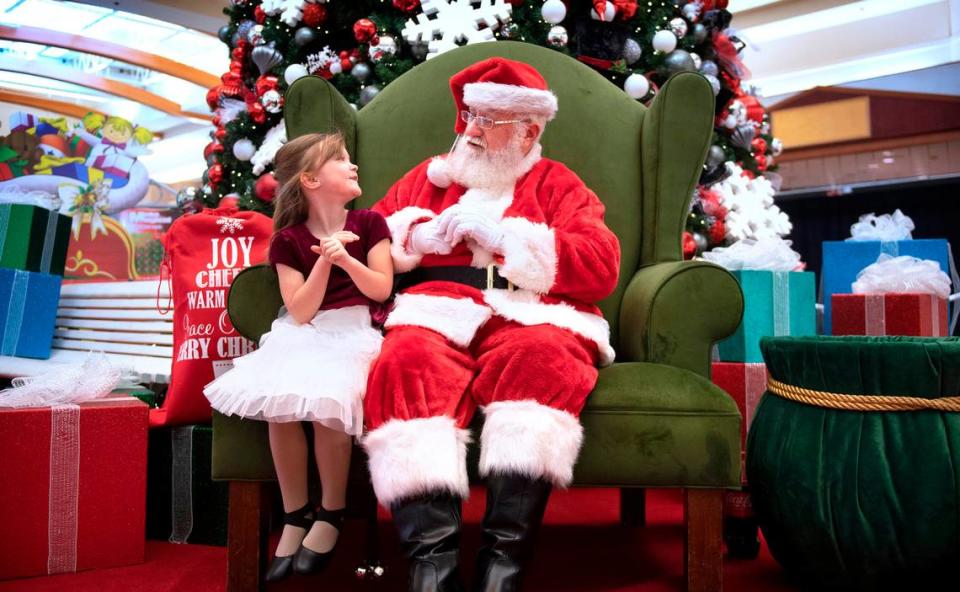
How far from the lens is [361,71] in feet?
10.9

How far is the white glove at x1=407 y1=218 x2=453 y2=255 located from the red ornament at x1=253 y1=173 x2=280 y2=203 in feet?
5.79

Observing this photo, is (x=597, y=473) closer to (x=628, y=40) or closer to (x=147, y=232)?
(x=628, y=40)

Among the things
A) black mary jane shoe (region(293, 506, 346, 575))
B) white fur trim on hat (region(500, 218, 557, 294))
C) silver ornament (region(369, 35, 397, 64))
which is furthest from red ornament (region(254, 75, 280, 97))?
black mary jane shoe (region(293, 506, 346, 575))

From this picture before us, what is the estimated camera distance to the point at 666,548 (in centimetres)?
202

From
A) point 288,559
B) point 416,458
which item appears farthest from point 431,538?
point 288,559

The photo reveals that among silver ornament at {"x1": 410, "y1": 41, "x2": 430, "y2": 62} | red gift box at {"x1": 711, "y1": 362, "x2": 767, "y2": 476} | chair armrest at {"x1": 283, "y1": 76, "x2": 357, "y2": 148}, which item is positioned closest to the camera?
chair armrest at {"x1": 283, "y1": 76, "x2": 357, "y2": 148}

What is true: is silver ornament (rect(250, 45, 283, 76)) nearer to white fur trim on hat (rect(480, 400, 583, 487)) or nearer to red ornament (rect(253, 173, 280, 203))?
red ornament (rect(253, 173, 280, 203))

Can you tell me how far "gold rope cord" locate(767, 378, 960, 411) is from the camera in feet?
4.95

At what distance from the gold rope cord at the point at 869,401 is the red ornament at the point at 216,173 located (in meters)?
3.06

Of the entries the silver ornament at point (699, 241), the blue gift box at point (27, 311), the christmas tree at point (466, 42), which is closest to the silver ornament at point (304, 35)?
the christmas tree at point (466, 42)

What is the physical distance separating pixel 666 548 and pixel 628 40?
7.31 feet

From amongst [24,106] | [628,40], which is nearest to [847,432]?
[628,40]

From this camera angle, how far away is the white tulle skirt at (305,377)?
56.8 inches

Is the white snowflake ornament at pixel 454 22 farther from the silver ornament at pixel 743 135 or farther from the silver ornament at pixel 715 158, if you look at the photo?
the silver ornament at pixel 743 135
